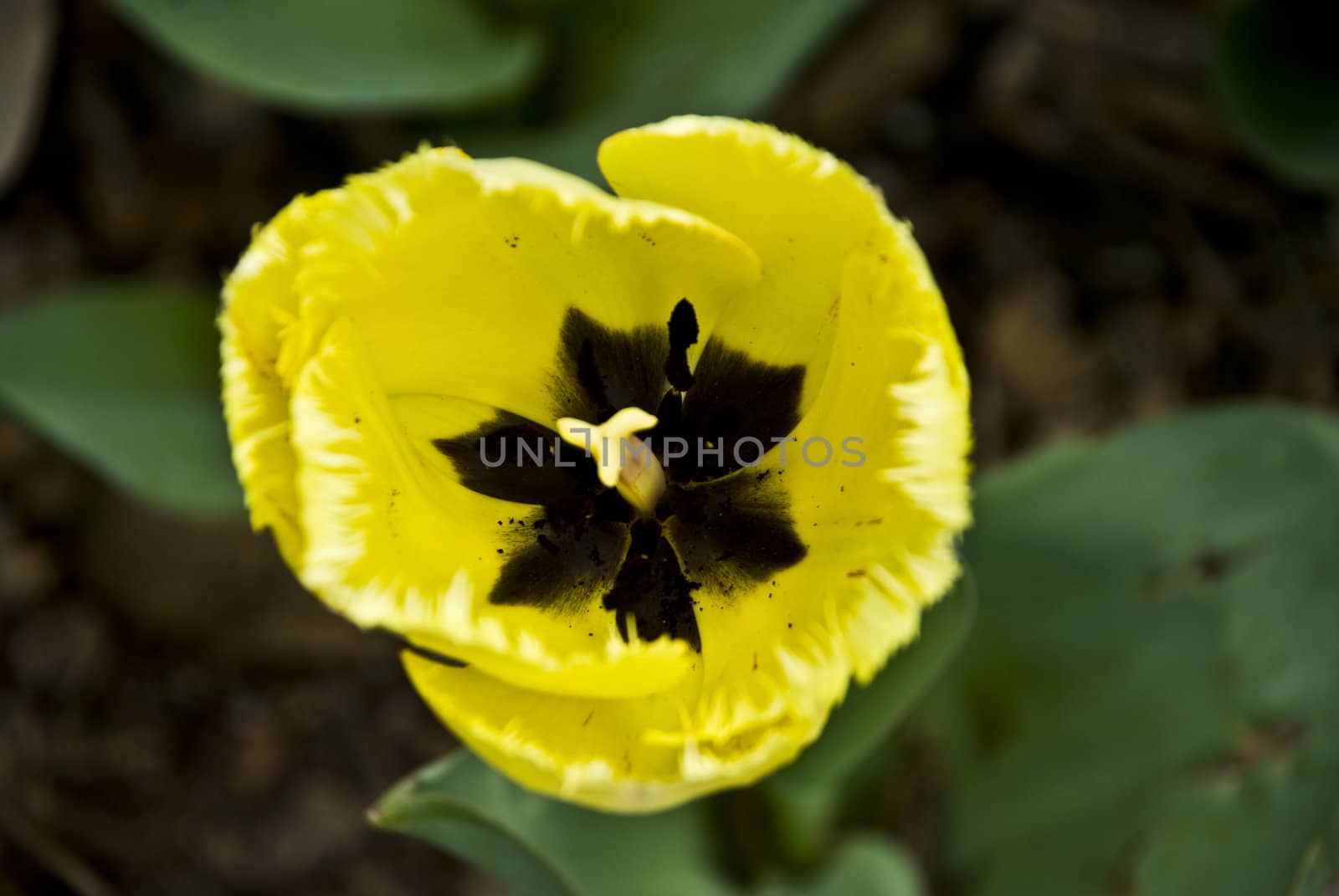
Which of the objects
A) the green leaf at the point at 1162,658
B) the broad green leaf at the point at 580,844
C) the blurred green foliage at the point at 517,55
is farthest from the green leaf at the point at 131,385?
the green leaf at the point at 1162,658

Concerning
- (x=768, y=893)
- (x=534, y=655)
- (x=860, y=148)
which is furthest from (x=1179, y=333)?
(x=534, y=655)

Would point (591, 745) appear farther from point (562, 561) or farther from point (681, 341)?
point (681, 341)

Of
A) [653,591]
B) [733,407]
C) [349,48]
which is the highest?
[349,48]

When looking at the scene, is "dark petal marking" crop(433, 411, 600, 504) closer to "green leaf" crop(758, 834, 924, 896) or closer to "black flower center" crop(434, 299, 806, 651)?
"black flower center" crop(434, 299, 806, 651)

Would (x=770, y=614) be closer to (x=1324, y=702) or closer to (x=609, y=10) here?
(x=1324, y=702)

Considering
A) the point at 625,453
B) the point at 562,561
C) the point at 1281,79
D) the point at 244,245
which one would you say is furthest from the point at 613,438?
the point at 1281,79

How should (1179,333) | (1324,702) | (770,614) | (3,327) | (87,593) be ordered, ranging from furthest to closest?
(1179,333) < (87,593) < (3,327) < (1324,702) < (770,614)
